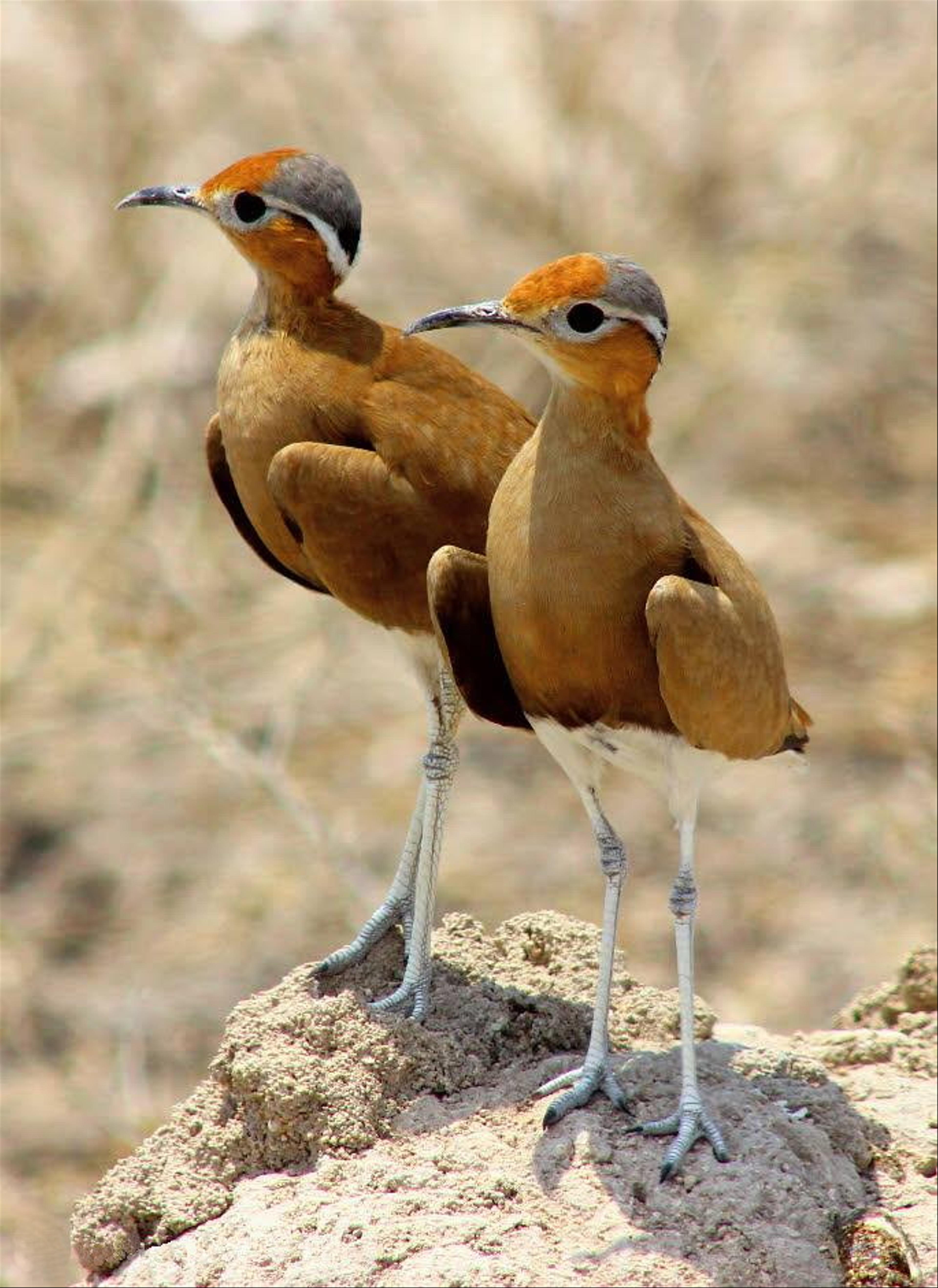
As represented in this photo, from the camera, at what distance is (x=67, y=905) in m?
9.17

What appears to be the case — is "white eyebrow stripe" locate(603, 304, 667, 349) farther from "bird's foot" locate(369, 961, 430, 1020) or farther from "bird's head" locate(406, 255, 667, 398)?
"bird's foot" locate(369, 961, 430, 1020)

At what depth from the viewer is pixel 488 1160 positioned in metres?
4.28

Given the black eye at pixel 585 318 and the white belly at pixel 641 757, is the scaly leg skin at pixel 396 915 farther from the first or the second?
the black eye at pixel 585 318

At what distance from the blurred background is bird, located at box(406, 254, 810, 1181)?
3.87 m

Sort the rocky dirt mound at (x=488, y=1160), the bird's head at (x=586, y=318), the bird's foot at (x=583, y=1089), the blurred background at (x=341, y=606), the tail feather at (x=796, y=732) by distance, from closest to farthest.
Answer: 1. the rocky dirt mound at (x=488, y=1160)
2. the bird's head at (x=586, y=318)
3. the bird's foot at (x=583, y=1089)
4. the tail feather at (x=796, y=732)
5. the blurred background at (x=341, y=606)

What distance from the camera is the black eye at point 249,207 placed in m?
4.86

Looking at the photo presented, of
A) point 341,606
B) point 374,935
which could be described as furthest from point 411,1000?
point 341,606

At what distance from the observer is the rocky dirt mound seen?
4.02 meters

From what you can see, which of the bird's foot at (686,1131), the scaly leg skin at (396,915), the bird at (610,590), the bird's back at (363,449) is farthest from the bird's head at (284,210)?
the bird's foot at (686,1131)

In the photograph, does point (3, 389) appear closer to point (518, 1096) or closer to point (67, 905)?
point (67, 905)

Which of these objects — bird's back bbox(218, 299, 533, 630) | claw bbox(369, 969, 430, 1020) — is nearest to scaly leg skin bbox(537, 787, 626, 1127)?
claw bbox(369, 969, 430, 1020)

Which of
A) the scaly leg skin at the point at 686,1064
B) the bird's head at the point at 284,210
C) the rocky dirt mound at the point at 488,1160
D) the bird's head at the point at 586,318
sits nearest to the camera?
the rocky dirt mound at the point at 488,1160

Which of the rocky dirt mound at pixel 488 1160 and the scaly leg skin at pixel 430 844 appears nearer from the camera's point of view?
the rocky dirt mound at pixel 488 1160

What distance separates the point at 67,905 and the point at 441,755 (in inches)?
183
